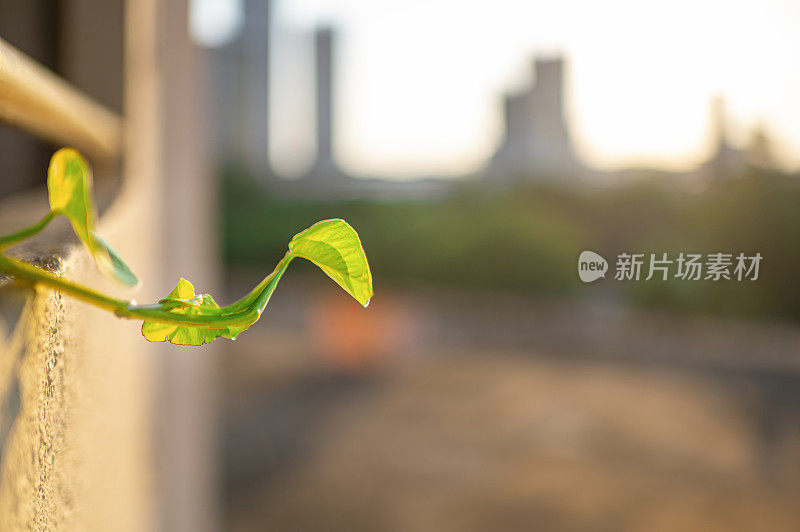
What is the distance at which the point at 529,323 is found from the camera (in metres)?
4.78

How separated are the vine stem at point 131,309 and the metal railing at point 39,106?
7cm

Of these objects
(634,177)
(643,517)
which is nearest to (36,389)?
(643,517)

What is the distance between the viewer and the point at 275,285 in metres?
0.14

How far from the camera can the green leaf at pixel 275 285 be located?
14cm

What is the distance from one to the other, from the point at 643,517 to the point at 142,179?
242 cm

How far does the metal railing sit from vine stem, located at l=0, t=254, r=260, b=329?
7 cm

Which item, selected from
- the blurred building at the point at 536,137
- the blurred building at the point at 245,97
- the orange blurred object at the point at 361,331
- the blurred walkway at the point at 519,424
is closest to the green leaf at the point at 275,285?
the blurred walkway at the point at 519,424

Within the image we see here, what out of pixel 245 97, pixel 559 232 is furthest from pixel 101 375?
pixel 245 97

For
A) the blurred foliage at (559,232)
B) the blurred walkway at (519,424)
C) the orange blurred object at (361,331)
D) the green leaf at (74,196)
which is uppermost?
the blurred foliage at (559,232)

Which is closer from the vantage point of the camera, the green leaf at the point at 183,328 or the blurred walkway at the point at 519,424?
the green leaf at the point at 183,328

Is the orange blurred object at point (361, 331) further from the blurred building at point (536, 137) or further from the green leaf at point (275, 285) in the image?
the green leaf at point (275, 285)

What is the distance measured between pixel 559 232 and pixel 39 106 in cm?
433

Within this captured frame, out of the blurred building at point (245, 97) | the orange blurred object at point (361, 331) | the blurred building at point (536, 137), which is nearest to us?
the blurred building at point (536, 137)

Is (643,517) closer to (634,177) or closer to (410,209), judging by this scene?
(634,177)
